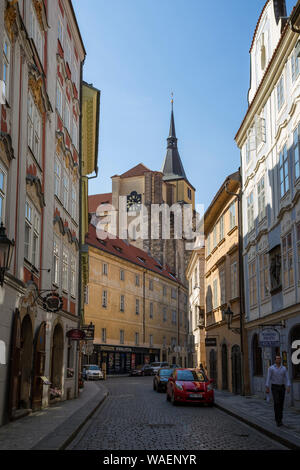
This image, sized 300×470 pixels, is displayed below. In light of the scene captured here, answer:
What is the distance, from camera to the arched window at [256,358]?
2383 cm

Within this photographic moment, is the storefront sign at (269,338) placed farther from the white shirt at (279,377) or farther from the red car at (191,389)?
the red car at (191,389)

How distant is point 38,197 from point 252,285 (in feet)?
37.3

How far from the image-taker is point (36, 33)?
1772 cm

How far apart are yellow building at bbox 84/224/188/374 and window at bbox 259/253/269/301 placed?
3409 centimetres

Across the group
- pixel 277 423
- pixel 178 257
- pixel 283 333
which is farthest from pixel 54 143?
pixel 178 257

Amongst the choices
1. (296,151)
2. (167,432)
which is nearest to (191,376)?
(167,432)

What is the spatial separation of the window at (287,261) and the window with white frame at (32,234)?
820 centimetres

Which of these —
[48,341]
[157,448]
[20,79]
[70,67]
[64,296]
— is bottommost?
[157,448]

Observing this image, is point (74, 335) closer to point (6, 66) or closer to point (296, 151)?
point (296, 151)

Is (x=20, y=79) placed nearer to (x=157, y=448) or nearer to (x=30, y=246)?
(x=30, y=246)

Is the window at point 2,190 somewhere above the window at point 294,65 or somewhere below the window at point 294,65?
below

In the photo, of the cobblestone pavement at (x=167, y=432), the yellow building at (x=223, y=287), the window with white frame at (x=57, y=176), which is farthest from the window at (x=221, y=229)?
the cobblestone pavement at (x=167, y=432)
